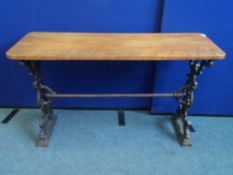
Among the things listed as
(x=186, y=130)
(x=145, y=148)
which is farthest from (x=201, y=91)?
(x=145, y=148)

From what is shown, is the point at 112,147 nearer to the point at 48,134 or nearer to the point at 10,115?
the point at 48,134

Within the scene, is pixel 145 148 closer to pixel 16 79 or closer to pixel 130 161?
pixel 130 161

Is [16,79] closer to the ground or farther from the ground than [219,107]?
farther from the ground

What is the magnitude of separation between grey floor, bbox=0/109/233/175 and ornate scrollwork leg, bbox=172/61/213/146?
0.22ft

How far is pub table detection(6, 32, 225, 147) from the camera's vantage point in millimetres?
1521

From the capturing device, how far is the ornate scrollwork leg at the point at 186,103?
1819 mm

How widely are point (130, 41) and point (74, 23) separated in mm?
589

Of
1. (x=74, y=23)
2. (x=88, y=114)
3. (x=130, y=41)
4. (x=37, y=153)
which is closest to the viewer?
(x=130, y=41)

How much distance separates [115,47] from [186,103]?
80 centimetres

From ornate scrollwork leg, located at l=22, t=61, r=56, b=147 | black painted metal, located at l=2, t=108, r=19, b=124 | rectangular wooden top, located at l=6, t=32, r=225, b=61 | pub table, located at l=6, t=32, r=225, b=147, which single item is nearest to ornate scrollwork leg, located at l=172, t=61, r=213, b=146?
pub table, located at l=6, t=32, r=225, b=147

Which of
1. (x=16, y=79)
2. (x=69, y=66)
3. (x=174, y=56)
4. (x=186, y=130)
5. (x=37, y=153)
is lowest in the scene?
(x=37, y=153)

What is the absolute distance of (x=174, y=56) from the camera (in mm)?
1541

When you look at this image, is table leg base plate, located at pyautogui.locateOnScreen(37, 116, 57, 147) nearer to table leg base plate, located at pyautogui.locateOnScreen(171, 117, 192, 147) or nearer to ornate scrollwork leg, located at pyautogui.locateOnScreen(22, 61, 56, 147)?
ornate scrollwork leg, located at pyautogui.locateOnScreen(22, 61, 56, 147)

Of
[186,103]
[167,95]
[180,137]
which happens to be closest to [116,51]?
[167,95]
